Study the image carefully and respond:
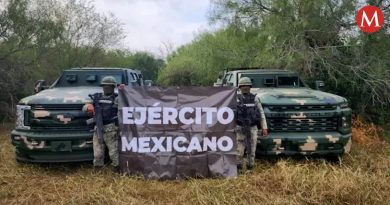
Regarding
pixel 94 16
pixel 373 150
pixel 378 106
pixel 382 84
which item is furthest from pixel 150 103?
pixel 94 16

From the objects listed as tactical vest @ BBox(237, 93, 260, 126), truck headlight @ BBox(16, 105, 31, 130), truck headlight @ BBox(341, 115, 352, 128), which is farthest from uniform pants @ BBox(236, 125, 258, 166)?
A: truck headlight @ BBox(16, 105, 31, 130)

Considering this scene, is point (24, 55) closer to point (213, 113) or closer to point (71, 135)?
point (71, 135)

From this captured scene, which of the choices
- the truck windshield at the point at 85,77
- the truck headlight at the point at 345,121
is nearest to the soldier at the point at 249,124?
the truck headlight at the point at 345,121

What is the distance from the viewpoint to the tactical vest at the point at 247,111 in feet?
22.5

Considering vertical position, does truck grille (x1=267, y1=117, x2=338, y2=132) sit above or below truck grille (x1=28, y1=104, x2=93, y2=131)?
below

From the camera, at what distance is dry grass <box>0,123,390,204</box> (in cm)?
568

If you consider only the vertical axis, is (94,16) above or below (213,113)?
above

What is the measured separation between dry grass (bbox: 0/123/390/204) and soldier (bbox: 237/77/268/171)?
0.37m

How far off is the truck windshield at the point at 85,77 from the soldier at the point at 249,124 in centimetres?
301

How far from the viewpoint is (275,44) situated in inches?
437

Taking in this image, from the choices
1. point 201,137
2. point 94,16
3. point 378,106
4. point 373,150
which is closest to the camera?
point 201,137

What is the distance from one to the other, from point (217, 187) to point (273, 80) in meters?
3.60

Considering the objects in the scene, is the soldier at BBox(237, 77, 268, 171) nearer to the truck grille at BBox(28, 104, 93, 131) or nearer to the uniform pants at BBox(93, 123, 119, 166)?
the uniform pants at BBox(93, 123, 119, 166)

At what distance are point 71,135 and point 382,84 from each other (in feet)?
23.6
